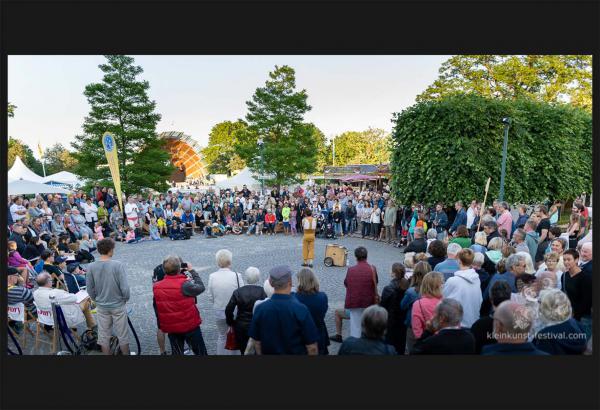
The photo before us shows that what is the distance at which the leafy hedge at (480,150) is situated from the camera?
12758 mm

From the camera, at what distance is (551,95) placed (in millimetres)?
24031

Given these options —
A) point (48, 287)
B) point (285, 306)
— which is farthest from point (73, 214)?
point (285, 306)

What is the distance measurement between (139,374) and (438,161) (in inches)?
452

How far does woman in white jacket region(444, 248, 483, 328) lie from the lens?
14.8 feet

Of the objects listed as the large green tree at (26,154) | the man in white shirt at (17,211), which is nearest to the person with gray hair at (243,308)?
the man in white shirt at (17,211)

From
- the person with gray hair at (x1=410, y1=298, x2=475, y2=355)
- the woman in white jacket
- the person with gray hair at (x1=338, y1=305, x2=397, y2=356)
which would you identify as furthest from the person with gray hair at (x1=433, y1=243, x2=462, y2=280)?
the person with gray hair at (x1=338, y1=305, x2=397, y2=356)

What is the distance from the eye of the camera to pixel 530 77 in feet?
79.3

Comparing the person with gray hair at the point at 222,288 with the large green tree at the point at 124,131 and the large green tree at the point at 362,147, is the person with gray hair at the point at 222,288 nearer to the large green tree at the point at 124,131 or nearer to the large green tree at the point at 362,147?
the large green tree at the point at 124,131

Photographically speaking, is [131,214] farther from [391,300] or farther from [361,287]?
[391,300]

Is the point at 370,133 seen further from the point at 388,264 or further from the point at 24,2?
the point at 24,2

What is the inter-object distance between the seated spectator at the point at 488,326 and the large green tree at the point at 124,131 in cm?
1999

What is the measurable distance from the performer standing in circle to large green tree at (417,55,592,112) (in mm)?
15045

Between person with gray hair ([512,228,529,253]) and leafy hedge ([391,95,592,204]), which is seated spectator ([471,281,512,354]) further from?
leafy hedge ([391,95,592,204])

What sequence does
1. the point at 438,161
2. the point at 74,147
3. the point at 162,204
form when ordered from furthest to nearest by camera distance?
the point at 74,147 < the point at 162,204 < the point at 438,161
